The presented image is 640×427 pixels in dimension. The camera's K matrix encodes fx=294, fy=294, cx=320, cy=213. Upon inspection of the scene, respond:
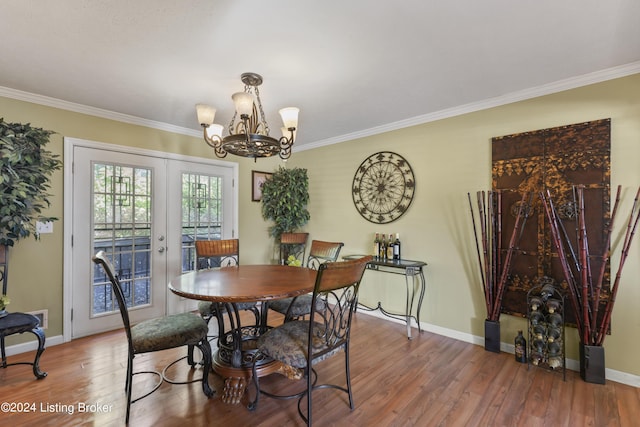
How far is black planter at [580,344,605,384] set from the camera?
218 centimetres

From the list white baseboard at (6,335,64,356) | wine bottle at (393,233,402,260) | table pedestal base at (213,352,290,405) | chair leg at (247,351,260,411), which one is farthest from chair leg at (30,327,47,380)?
wine bottle at (393,233,402,260)

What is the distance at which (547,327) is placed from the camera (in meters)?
2.38

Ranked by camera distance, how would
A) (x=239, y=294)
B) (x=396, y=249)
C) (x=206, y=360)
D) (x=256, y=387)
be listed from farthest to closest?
(x=396, y=249)
(x=206, y=360)
(x=256, y=387)
(x=239, y=294)

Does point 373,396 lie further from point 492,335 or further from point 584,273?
point 584,273

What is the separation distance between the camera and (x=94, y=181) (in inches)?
122

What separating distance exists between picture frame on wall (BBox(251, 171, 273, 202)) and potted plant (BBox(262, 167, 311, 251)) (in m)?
0.08

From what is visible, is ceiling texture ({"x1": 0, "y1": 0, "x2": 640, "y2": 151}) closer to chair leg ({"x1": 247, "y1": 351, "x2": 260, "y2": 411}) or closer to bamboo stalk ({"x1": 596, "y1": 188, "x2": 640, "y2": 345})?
bamboo stalk ({"x1": 596, "y1": 188, "x2": 640, "y2": 345})

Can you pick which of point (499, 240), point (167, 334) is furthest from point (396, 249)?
point (167, 334)

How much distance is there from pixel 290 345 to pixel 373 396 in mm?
777

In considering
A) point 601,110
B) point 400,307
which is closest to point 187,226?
point 400,307

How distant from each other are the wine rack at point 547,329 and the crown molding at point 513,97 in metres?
1.67

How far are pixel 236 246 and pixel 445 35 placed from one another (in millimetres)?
2677

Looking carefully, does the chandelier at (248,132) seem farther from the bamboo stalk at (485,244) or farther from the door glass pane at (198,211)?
the bamboo stalk at (485,244)

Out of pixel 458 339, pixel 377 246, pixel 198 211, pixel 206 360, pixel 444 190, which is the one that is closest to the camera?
pixel 206 360
